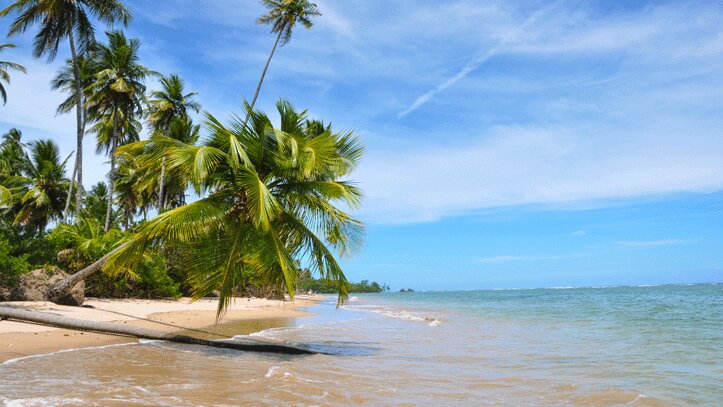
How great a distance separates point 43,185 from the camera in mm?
31141

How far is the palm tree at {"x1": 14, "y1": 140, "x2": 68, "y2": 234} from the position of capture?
30.8 m

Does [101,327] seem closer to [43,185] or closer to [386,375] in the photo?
[386,375]

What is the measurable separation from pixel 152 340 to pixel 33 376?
4.18 metres

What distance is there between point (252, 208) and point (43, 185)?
29.4 m

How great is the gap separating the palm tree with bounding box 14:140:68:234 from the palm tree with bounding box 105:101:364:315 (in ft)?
86.3

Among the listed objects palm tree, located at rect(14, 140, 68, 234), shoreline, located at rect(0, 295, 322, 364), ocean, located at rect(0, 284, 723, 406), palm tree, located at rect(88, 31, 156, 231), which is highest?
palm tree, located at rect(88, 31, 156, 231)

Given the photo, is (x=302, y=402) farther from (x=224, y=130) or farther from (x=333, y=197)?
(x=224, y=130)

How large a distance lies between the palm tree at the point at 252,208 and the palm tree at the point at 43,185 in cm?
2630

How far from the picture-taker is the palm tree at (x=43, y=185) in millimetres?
30812

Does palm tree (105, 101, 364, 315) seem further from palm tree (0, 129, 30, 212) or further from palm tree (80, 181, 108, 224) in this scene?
palm tree (80, 181, 108, 224)

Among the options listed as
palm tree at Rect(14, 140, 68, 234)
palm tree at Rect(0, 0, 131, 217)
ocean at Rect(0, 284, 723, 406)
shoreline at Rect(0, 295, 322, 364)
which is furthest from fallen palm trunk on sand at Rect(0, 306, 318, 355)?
palm tree at Rect(14, 140, 68, 234)

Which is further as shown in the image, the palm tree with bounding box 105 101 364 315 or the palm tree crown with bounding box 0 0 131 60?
the palm tree crown with bounding box 0 0 131 60

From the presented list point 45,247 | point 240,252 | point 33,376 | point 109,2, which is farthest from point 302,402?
point 109,2

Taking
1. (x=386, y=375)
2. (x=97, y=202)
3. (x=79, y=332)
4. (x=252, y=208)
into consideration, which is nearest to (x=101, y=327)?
(x=79, y=332)
